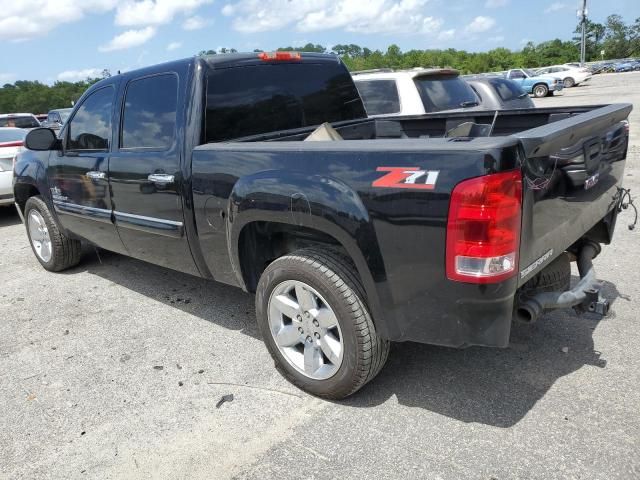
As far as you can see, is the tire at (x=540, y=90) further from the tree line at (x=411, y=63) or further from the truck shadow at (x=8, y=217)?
the truck shadow at (x=8, y=217)

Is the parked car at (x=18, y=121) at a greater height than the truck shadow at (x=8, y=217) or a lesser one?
greater

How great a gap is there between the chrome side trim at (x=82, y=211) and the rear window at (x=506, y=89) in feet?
26.4

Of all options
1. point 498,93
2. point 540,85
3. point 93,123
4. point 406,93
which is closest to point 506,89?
point 498,93

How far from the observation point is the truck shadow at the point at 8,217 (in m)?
8.84

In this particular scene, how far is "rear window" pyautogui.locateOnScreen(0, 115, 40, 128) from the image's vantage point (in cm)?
1639

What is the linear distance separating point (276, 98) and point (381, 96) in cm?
389

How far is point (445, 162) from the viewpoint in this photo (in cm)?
231

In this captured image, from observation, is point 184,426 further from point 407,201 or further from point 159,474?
point 407,201

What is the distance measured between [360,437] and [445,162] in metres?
1.42

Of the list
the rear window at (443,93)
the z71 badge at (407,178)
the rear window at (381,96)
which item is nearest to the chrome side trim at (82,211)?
the z71 badge at (407,178)

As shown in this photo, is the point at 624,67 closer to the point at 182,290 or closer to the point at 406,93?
the point at 406,93

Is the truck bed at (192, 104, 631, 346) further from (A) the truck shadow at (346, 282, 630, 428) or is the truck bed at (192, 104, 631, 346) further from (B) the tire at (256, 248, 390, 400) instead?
(A) the truck shadow at (346, 282, 630, 428)

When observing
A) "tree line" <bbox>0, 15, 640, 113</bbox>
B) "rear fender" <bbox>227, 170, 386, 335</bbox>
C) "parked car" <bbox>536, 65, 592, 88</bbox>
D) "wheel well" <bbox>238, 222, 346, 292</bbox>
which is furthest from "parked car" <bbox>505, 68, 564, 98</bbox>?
"rear fender" <bbox>227, 170, 386, 335</bbox>

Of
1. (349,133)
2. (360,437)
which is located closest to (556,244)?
(360,437)
